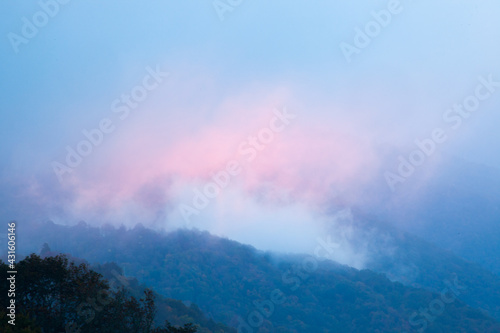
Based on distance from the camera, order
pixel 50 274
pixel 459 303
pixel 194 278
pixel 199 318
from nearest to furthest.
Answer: pixel 50 274
pixel 199 318
pixel 459 303
pixel 194 278

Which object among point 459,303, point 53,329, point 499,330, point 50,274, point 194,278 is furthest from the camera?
point 194,278

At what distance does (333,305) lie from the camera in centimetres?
18988

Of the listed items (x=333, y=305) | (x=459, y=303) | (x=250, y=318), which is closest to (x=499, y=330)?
(x=459, y=303)

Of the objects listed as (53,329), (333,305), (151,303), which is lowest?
(53,329)

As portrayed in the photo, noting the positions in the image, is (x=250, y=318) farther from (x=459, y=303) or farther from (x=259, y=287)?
(x=459, y=303)

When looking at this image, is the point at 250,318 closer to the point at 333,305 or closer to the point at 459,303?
the point at 333,305

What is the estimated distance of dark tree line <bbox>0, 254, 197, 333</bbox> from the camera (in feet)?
136

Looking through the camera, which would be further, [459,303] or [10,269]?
[459,303]

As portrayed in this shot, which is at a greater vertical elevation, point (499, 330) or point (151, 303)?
point (499, 330)

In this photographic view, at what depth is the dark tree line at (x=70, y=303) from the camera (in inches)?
1626

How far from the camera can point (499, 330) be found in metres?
164

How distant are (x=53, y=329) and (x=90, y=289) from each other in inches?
181

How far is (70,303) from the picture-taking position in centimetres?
4225

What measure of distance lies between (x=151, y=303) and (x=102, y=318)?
4723 millimetres
